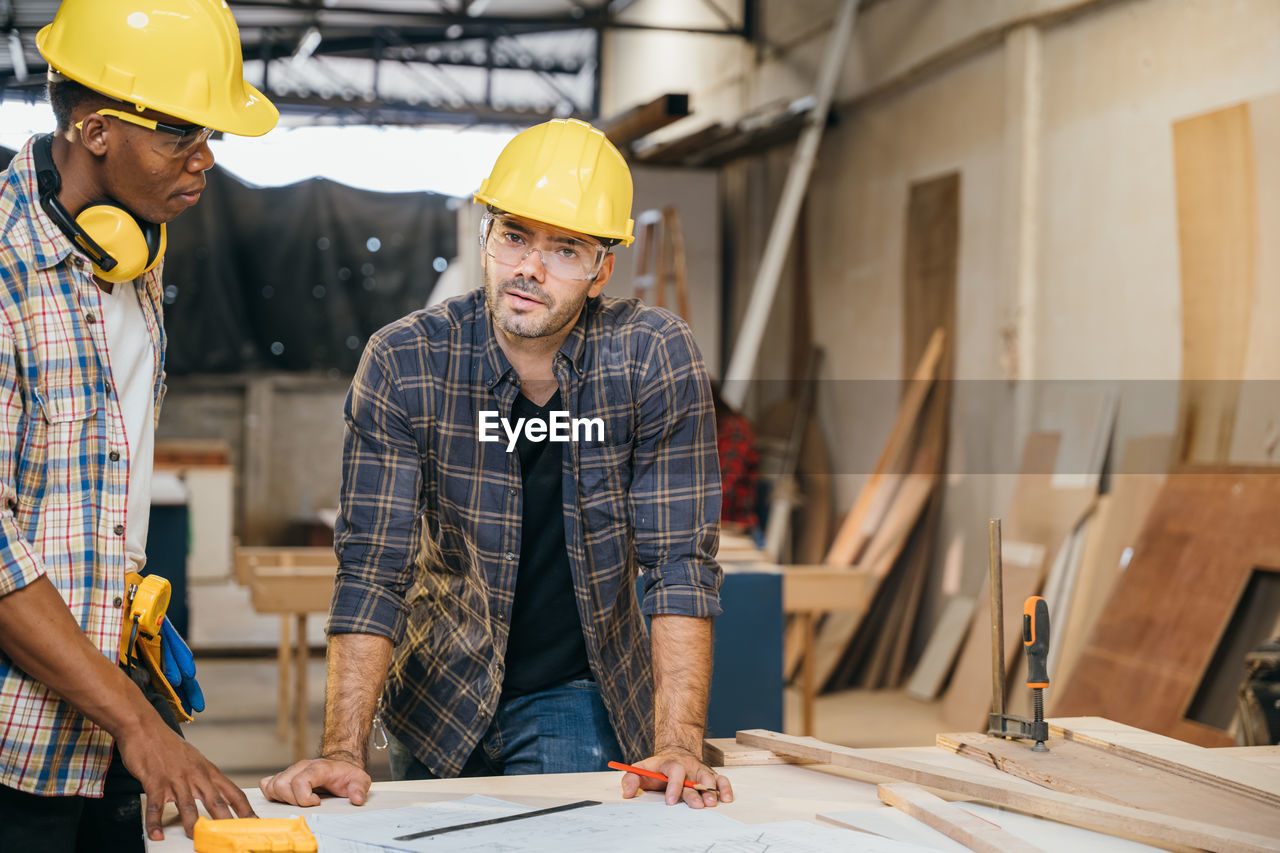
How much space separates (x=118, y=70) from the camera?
1.60 metres

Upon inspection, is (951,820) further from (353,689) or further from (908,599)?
(908,599)

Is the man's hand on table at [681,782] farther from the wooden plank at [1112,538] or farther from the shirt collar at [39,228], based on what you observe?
the wooden plank at [1112,538]

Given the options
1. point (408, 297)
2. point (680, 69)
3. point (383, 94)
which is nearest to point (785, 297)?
point (680, 69)

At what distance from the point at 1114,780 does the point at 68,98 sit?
1.67 meters

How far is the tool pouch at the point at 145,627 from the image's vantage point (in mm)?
1693

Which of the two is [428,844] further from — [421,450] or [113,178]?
[113,178]

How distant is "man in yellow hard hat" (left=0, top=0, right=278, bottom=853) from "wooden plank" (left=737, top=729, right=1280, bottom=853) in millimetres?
821

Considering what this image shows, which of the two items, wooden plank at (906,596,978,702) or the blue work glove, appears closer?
the blue work glove

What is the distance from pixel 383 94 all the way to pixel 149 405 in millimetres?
10496

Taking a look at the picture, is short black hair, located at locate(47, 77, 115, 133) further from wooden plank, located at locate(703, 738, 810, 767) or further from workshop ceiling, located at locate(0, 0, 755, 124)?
workshop ceiling, located at locate(0, 0, 755, 124)

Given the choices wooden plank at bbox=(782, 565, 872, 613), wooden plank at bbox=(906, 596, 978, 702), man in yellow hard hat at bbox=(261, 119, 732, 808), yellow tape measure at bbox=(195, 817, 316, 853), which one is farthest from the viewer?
wooden plank at bbox=(906, 596, 978, 702)

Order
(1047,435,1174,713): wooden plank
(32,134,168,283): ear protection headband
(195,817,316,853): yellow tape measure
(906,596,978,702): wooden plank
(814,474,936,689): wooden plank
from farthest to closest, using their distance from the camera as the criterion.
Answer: (814,474,936,689): wooden plank < (906,596,978,702): wooden plank < (1047,435,1174,713): wooden plank < (32,134,168,283): ear protection headband < (195,817,316,853): yellow tape measure

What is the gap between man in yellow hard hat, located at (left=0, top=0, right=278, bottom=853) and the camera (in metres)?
1.47

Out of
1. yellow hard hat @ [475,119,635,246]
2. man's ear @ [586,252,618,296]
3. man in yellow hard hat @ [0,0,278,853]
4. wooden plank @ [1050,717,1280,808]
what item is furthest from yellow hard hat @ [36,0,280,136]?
wooden plank @ [1050,717,1280,808]
